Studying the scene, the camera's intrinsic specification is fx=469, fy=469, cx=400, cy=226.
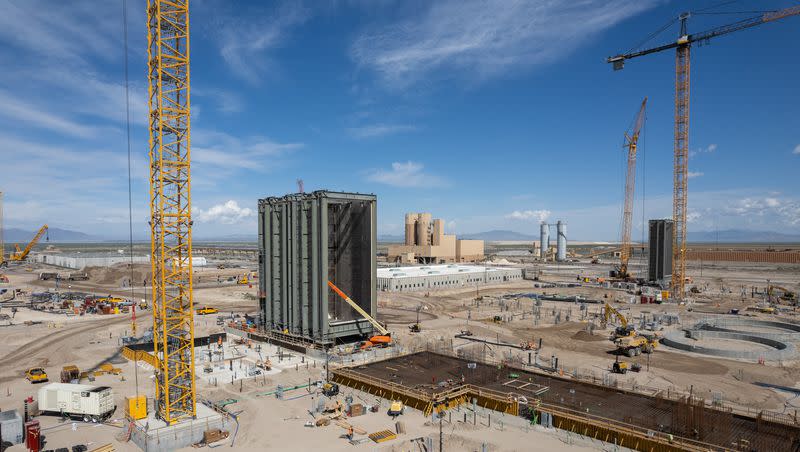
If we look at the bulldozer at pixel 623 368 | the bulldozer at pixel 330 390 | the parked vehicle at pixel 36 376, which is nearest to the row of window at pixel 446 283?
the bulldozer at pixel 623 368

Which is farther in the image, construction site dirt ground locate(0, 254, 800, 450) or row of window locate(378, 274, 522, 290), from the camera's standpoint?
row of window locate(378, 274, 522, 290)

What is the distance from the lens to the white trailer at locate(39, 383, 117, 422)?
3341cm

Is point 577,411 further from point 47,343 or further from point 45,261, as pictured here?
point 45,261

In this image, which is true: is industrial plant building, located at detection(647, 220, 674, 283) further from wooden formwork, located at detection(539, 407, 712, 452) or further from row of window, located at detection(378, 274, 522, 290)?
wooden formwork, located at detection(539, 407, 712, 452)

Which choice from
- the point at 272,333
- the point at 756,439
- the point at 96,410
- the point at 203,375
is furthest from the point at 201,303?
the point at 756,439

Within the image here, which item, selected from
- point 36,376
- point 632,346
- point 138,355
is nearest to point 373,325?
point 138,355

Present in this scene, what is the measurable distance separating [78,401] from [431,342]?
124 feet

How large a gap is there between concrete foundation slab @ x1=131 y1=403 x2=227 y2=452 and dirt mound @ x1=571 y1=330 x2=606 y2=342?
4721 centimetres

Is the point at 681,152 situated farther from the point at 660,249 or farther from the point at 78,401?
the point at 78,401

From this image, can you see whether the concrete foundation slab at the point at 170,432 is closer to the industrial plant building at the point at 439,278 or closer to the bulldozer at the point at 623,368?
the bulldozer at the point at 623,368

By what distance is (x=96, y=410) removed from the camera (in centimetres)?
3338

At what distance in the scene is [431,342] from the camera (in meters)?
60.0

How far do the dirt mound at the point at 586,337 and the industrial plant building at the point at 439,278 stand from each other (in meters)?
54.7

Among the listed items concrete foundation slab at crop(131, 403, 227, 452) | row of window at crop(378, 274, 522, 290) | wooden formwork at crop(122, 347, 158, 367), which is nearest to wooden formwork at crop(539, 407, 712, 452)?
concrete foundation slab at crop(131, 403, 227, 452)
